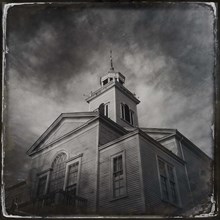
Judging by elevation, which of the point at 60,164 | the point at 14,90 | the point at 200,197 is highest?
the point at 14,90

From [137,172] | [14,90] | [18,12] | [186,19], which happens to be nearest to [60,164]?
[137,172]

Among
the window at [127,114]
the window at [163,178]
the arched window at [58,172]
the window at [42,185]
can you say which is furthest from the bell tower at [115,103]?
the window at [42,185]

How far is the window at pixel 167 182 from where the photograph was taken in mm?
7199

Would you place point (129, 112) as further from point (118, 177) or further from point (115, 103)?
point (118, 177)

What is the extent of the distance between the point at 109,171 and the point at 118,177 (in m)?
0.38

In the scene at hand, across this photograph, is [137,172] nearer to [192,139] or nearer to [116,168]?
[116,168]

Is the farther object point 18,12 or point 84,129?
point 84,129

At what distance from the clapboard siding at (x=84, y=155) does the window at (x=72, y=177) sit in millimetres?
215

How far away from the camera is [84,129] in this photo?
980cm

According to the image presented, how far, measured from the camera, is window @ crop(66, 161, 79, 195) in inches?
321

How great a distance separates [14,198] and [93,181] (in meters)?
2.45

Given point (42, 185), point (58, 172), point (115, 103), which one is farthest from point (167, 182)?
point (115, 103)

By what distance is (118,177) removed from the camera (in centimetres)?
775

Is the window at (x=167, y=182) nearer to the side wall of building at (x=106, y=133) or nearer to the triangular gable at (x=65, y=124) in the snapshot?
the side wall of building at (x=106, y=133)
